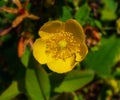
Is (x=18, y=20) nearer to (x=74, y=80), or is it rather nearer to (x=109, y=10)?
(x=74, y=80)

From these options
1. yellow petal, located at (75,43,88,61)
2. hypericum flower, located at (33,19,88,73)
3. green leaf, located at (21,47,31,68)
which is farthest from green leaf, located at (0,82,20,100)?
yellow petal, located at (75,43,88,61)

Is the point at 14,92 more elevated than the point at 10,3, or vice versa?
the point at 10,3

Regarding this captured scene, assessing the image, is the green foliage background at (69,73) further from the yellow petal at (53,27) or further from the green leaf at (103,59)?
the yellow petal at (53,27)

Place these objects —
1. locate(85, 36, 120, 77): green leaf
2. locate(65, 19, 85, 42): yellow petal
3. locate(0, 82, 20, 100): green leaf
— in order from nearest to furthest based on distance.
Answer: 1. locate(65, 19, 85, 42): yellow petal
2. locate(0, 82, 20, 100): green leaf
3. locate(85, 36, 120, 77): green leaf

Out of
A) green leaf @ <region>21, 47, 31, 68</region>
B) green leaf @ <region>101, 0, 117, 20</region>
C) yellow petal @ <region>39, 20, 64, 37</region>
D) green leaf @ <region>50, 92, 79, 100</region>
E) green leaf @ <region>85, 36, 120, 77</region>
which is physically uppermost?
yellow petal @ <region>39, 20, 64, 37</region>

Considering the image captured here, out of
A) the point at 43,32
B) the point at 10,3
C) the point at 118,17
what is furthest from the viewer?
the point at 118,17

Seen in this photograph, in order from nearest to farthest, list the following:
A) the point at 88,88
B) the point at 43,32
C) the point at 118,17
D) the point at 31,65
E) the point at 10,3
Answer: the point at 43,32 → the point at 31,65 → the point at 10,3 → the point at 88,88 → the point at 118,17

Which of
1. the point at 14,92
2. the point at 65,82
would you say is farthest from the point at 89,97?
the point at 14,92

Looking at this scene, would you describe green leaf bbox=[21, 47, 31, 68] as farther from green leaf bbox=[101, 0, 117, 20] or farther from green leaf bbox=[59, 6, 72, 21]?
green leaf bbox=[101, 0, 117, 20]

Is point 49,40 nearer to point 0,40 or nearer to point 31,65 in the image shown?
point 31,65
